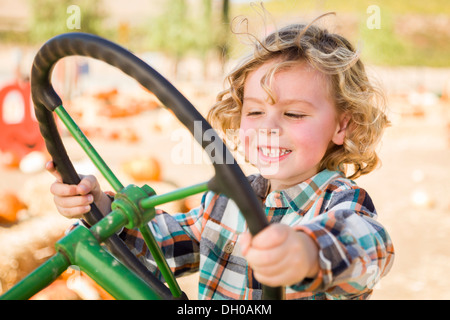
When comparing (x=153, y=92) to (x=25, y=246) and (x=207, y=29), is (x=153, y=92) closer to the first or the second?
(x=25, y=246)

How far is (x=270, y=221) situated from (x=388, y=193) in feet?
12.5

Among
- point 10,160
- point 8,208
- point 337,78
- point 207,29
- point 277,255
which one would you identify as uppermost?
point 207,29

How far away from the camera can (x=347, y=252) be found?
0.84m

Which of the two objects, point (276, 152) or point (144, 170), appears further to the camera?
point (144, 170)

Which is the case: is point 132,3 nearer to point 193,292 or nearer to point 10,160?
point 10,160

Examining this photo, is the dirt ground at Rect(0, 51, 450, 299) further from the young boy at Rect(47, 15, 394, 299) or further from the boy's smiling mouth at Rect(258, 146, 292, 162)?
the boy's smiling mouth at Rect(258, 146, 292, 162)

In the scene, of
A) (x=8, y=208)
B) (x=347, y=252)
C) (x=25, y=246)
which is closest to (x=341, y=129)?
(x=347, y=252)

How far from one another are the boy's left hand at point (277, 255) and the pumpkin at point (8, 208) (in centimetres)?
309

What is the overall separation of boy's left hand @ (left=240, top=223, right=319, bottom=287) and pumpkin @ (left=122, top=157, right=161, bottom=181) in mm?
3658

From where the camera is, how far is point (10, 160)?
16.1 ft

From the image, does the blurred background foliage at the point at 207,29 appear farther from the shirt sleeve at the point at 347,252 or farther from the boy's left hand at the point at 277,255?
the boy's left hand at the point at 277,255

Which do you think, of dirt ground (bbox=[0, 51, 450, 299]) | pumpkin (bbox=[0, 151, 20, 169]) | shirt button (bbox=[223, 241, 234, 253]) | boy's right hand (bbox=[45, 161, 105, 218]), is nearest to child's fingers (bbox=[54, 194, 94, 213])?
boy's right hand (bbox=[45, 161, 105, 218])

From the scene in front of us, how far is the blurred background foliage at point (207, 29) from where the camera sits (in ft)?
5.60
